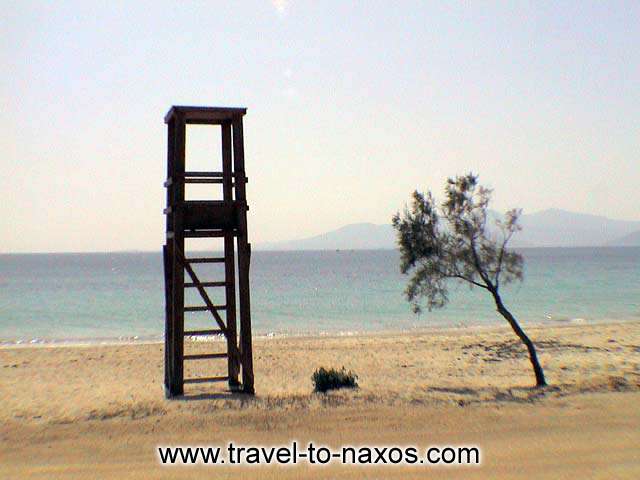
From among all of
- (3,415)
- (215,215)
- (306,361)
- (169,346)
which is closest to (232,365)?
(169,346)

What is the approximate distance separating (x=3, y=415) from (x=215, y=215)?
450 cm

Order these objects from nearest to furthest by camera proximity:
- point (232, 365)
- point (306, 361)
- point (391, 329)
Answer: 1. point (232, 365)
2. point (306, 361)
3. point (391, 329)

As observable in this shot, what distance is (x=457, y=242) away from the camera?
14.2 meters

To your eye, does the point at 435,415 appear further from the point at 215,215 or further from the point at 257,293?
the point at 257,293

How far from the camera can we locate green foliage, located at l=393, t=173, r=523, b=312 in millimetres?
14172

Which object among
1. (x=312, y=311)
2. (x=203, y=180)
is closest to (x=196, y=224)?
(x=203, y=180)

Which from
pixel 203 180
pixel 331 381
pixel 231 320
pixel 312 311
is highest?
pixel 203 180

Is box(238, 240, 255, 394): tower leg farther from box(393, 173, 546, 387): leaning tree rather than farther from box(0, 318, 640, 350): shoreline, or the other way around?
box(0, 318, 640, 350): shoreline

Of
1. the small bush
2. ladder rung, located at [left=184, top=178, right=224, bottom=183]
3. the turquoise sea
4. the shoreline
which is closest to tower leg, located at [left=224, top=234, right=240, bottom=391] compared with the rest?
ladder rung, located at [left=184, top=178, right=224, bottom=183]

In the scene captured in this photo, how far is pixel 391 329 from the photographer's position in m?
33.6

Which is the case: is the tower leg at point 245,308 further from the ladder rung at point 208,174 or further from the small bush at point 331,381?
the small bush at point 331,381

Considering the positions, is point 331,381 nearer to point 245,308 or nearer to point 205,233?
point 245,308

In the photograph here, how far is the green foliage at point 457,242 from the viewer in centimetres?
1417

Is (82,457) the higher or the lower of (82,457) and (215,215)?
the lower
